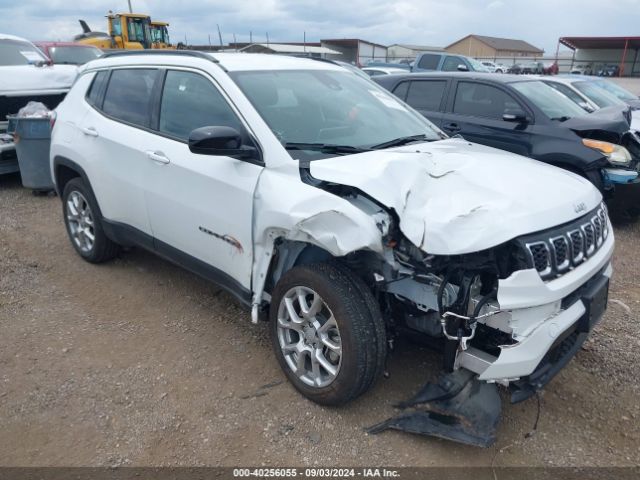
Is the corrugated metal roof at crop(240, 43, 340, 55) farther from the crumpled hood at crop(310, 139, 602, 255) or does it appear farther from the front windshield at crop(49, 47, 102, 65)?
the crumpled hood at crop(310, 139, 602, 255)

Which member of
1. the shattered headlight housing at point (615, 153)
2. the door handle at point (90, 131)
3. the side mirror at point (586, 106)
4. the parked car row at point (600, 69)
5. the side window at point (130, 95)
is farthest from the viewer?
the parked car row at point (600, 69)

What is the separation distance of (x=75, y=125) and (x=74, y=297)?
147 centimetres

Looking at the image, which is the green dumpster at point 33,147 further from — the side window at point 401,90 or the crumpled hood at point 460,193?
the crumpled hood at point 460,193

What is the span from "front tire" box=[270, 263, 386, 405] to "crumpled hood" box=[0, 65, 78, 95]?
6.17m

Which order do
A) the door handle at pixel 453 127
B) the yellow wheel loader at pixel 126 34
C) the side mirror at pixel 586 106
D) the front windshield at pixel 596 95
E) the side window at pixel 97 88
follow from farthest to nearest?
the yellow wheel loader at pixel 126 34
the front windshield at pixel 596 95
the side mirror at pixel 586 106
the door handle at pixel 453 127
the side window at pixel 97 88

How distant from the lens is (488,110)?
6586mm

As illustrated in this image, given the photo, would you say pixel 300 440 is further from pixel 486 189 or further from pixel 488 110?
pixel 488 110

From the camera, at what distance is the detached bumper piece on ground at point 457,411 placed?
2.56 m

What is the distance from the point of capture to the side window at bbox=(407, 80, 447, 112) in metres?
7.08

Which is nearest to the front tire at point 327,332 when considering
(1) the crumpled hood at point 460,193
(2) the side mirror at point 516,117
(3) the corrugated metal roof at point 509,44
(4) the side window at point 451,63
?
(1) the crumpled hood at point 460,193

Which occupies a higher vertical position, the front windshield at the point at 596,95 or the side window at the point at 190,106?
the side window at the point at 190,106

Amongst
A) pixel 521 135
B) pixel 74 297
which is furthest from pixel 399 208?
pixel 521 135

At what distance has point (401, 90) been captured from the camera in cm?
748

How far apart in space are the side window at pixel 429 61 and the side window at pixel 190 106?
13.3 metres
